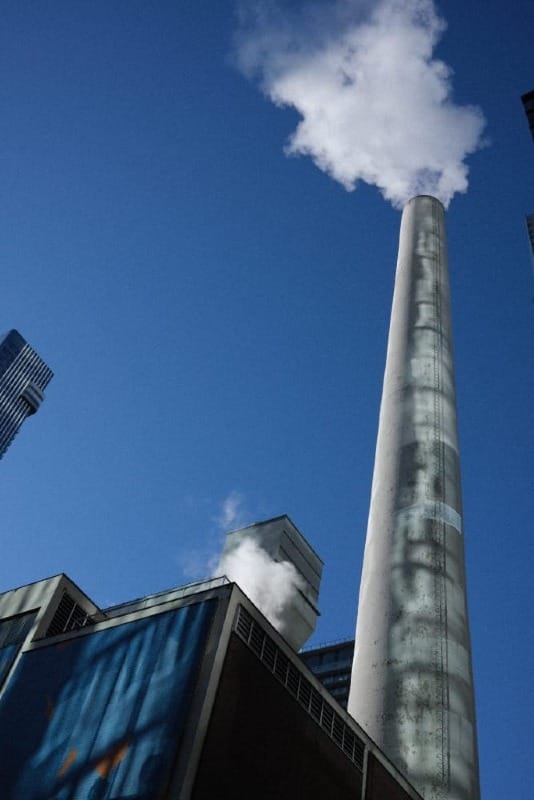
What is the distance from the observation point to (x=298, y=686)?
16.4 metres

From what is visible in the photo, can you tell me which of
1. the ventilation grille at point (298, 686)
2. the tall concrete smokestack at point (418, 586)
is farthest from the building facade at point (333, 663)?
the ventilation grille at point (298, 686)

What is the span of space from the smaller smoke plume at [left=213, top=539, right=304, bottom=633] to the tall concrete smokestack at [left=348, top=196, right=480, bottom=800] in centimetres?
952

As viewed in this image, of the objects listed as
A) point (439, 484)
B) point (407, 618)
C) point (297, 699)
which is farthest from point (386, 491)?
point (297, 699)

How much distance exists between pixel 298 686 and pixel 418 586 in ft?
39.7

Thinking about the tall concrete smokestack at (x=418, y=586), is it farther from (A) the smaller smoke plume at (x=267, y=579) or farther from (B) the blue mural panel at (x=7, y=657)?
(B) the blue mural panel at (x=7, y=657)

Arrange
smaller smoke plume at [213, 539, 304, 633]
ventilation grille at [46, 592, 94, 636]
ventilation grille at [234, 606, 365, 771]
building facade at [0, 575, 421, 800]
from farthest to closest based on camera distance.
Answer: smaller smoke plume at [213, 539, 304, 633]
ventilation grille at [46, 592, 94, 636]
ventilation grille at [234, 606, 365, 771]
building facade at [0, 575, 421, 800]

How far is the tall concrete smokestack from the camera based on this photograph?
76.7 feet

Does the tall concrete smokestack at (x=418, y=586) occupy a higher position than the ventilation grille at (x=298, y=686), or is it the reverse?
the tall concrete smokestack at (x=418, y=586)

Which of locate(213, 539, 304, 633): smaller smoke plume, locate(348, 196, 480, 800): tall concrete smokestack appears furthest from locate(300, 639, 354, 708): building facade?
locate(348, 196, 480, 800): tall concrete smokestack

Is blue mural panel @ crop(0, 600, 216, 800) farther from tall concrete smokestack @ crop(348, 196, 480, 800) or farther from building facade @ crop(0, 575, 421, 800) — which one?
tall concrete smokestack @ crop(348, 196, 480, 800)

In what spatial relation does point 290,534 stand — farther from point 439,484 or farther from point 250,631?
point 250,631

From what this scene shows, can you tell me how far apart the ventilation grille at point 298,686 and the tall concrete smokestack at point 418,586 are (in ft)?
20.6

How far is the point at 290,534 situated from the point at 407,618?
15.8 meters

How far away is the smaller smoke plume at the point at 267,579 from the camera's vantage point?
38.9m
